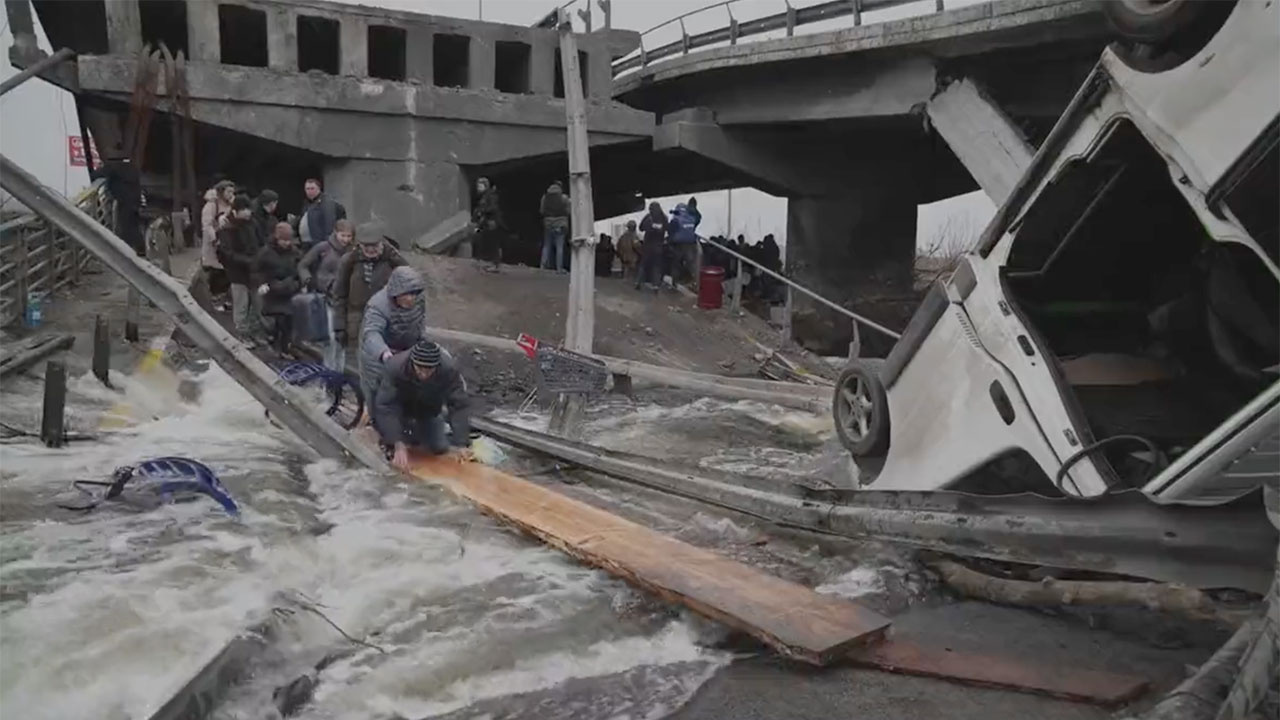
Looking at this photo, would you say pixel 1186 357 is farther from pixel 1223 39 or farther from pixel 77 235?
pixel 77 235

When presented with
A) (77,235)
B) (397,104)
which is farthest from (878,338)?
(77,235)

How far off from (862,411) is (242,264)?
7881mm

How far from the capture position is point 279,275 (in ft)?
35.2

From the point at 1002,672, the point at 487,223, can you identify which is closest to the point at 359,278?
the point at 1002,672

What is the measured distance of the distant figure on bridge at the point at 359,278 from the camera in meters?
9.19

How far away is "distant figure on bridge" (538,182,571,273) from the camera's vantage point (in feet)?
59.3

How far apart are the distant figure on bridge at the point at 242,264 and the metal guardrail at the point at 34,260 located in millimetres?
1483

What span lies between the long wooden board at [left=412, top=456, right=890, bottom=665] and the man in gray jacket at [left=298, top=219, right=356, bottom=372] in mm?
3511

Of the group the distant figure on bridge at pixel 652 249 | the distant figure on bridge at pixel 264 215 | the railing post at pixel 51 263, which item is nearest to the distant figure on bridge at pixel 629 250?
the distant figure on bridge at pixel 652 249

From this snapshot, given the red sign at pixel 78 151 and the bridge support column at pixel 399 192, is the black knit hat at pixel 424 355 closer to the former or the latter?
the bridge support column at pixel 399 192

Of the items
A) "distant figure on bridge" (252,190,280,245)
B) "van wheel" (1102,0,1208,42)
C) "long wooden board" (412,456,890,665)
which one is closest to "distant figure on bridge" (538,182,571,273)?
"distant figure on bridge" (252,190,280,245)

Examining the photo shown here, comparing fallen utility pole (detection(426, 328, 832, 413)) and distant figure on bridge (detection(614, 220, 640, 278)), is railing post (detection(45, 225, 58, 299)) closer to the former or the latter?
fallen utility pole (detection(426, 328, 832, 413))

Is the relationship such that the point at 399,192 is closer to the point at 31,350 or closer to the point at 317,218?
the point at 317,218

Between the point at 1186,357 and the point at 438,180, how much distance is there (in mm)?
15508
